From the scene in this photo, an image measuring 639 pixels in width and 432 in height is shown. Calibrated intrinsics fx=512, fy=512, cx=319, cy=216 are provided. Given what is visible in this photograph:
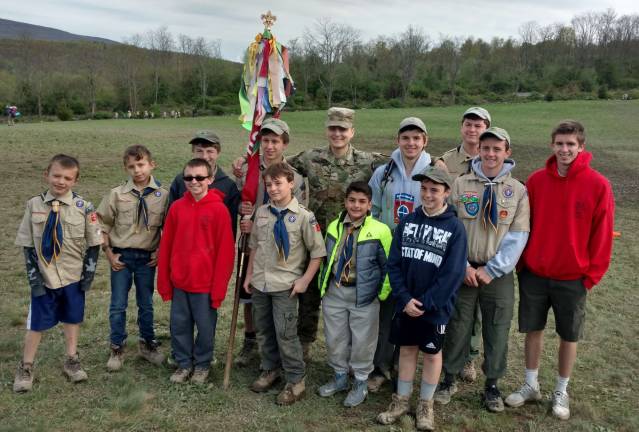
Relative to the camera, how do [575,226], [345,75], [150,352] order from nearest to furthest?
[575,226] → [150,352] → [345,75]

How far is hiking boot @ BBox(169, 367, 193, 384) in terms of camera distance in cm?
425

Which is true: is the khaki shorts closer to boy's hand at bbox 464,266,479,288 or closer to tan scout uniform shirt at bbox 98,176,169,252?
boy's hand at bbox 464,266,479,288

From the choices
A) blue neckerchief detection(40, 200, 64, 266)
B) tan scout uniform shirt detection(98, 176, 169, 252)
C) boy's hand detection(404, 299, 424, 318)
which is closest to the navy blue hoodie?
boy's hand detection(404, 299, 424, 318)

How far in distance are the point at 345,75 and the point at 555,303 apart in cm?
6066

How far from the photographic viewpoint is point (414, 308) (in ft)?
11.7

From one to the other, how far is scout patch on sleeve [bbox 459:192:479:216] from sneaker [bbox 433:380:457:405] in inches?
56.8

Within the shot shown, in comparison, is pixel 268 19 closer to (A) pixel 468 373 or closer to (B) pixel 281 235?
(B) pixel 281 235

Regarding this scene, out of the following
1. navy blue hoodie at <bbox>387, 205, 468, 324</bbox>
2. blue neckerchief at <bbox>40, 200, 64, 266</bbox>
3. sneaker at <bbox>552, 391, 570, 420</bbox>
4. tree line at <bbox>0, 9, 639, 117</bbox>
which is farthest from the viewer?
tree line at <bbox>0, 9, 639, 117</bbox>

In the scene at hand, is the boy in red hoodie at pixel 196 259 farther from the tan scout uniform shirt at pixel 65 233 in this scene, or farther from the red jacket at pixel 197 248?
the tan scout uniform shirt at pixel 65 233

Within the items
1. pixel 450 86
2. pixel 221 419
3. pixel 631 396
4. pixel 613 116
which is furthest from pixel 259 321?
pixel 450 86

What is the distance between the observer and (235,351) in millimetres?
4961

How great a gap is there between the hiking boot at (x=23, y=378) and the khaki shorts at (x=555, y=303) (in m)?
3.91

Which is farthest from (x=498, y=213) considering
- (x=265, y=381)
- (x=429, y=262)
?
(x=265, y=381)

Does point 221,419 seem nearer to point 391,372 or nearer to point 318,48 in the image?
point 391,372
